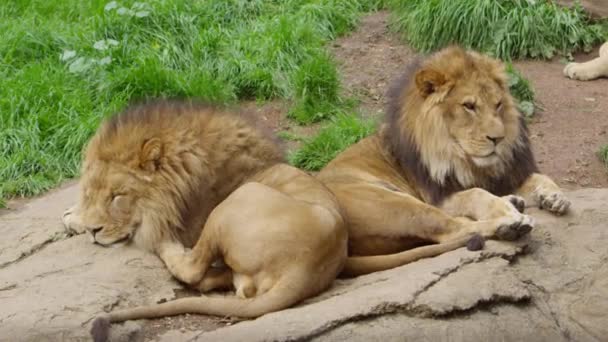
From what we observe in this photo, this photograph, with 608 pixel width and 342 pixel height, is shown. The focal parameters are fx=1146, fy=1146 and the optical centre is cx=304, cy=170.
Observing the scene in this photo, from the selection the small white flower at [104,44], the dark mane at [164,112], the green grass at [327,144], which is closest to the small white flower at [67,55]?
the small white flower at [104,44]

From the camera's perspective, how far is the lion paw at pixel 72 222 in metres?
5.84

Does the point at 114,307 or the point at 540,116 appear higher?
the point at 114,307

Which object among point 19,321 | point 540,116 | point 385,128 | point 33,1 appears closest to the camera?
point 19,321

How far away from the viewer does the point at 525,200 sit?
19.7 feet

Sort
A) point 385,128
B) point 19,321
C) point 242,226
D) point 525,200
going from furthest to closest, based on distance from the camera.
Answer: point 385,128, point 525,200, point 242,226, point 19,321

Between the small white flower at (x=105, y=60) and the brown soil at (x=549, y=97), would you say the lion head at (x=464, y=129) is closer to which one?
the brown soil at (x=549, y=97)

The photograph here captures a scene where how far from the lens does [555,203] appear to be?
18.9ft

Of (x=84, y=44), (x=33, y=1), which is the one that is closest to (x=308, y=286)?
(x=84, y=44)

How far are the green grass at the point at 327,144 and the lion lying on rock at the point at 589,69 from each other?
2.16 m

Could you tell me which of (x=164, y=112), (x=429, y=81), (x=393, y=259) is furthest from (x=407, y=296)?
(x=164, y=112)

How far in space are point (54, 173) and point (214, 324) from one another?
11.6 ft

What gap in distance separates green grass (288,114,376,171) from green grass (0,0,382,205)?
0.51 m

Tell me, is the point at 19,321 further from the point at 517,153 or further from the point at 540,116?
the point at 540,116

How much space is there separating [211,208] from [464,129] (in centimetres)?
139
